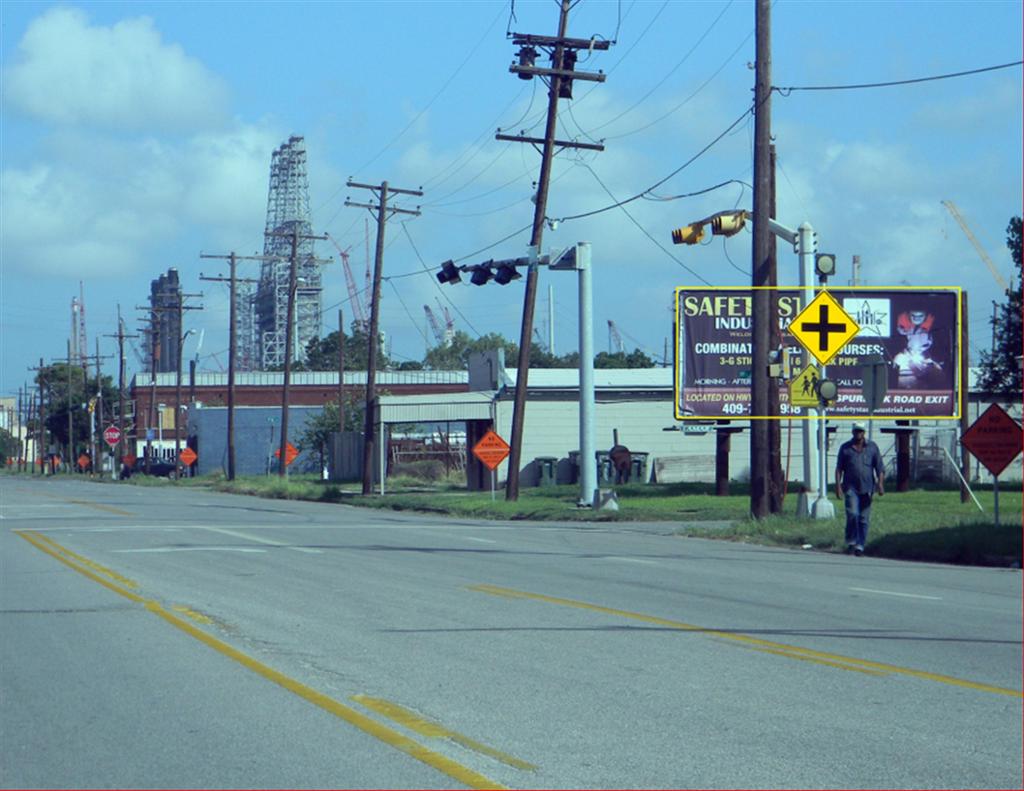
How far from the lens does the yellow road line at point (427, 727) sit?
7.34 metres

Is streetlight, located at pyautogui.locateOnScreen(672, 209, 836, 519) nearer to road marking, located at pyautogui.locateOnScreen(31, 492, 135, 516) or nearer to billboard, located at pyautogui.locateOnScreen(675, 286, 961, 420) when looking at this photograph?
billboard, located at pyautogui.locateOnScreen(675, 286, 961, 420)

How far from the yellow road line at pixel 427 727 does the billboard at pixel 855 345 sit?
28398 mm

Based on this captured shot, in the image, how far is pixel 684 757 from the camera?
24.1 ft

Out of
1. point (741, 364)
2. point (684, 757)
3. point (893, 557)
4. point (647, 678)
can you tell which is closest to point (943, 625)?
point (647, 678)

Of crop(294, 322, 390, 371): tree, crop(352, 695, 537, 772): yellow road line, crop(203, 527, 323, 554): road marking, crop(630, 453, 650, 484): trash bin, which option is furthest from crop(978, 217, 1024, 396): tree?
crop(294, 322, 390, 371): tree

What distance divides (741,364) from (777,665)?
27076 mm

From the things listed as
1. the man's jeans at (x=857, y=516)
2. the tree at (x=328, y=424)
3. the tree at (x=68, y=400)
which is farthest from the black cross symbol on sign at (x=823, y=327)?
the tree at (x=68, y=400)

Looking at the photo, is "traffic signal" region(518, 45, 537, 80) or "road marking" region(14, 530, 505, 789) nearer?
"road marking" region(14, 530, 505, 789)

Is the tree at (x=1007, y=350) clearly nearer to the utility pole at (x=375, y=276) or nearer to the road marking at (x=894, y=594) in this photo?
the utility pole at (x=375, y=276)

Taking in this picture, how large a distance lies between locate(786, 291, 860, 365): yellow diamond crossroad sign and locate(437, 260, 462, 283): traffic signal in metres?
12.5

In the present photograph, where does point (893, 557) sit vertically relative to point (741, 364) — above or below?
below

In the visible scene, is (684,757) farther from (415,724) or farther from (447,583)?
(447,583)

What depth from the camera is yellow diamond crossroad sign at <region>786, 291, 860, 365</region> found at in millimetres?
24344

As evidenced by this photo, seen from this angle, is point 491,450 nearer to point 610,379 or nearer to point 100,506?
point 100,506
